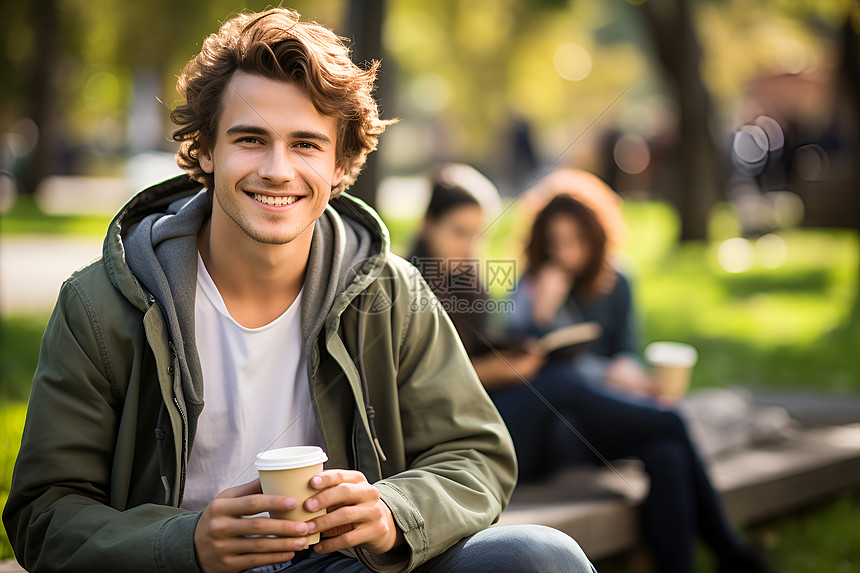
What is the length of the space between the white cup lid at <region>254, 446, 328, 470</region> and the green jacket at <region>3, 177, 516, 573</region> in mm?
216

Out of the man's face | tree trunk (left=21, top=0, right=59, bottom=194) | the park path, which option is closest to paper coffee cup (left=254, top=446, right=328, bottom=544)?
the man's face

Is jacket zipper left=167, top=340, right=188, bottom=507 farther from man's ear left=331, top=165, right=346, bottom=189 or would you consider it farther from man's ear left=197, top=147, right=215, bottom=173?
man's ear left=331, top=165, right=346, bottom=189

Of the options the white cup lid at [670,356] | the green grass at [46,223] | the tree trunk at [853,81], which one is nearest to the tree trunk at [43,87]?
the green grass at [46,223]

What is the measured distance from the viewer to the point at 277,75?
90.4 inches

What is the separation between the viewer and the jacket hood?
85.6 inches

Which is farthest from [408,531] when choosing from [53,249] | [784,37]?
[784,37]

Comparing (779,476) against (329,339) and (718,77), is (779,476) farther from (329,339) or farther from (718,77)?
(718,77)

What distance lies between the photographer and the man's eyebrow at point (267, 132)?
7.55ft

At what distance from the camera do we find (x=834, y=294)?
10.9 metres

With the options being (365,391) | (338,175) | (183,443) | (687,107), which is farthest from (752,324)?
(183,443)

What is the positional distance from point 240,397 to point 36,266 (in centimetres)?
930

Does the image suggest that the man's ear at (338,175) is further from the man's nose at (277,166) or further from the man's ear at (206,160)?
the man's ear at (206,160)

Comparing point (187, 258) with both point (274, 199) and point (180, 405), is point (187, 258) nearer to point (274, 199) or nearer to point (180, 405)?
point (274, 199)

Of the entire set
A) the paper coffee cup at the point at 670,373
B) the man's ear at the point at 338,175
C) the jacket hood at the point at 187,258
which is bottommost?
the paper coffee cup at the point at 670,373
